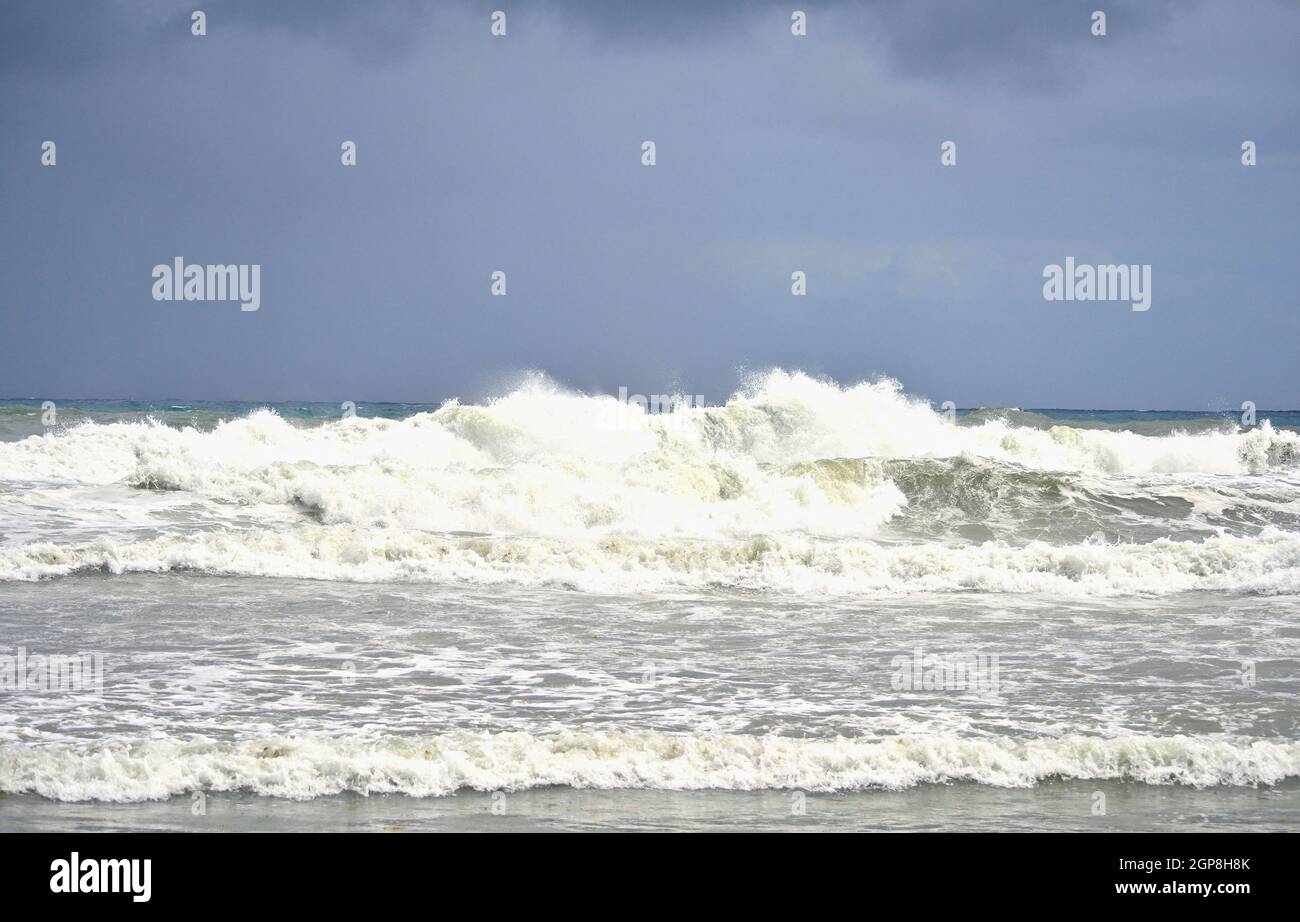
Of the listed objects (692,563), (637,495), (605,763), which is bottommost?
(605,763)

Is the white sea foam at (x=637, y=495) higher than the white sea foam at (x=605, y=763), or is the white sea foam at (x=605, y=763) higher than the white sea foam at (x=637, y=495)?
the white sea foam at (x=637, y=495)

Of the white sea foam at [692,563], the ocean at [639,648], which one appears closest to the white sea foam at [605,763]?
Answer: the ocean at [639,648]

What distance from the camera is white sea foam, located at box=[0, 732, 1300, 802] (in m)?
6.08

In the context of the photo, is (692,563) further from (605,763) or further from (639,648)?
(605,763)

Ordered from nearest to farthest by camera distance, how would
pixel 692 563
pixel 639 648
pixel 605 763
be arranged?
1. pixel 605 763
2. pixel 639 648
3. pixel 692 563

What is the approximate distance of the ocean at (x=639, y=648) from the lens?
610cm

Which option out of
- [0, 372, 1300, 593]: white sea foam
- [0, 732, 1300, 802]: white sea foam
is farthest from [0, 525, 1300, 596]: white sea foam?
[0, 732, 1300, 802]: white sea foam

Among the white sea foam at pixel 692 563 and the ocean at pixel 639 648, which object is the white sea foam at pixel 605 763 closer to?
the ocean at pixel 639 648

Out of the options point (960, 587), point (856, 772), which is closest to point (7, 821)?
point (856, 772)

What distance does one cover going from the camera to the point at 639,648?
32.1 ft

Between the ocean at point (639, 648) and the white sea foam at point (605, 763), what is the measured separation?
2 cm

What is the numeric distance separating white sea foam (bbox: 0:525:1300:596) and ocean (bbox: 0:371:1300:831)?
5cm

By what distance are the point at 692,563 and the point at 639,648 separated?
4259mm

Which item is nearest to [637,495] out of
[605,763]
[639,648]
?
[639,648]
